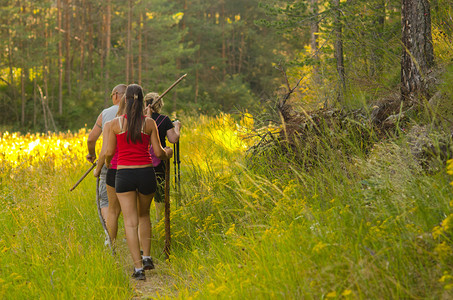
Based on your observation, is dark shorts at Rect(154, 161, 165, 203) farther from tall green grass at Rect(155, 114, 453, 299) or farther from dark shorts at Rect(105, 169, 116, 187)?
tall green grass at Rect(155, 114, 453, 299)

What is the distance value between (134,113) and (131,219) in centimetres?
114

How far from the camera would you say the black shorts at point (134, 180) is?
5098 millimetres

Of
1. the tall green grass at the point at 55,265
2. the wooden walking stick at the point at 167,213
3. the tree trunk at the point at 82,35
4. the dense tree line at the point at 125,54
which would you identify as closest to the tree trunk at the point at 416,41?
the wooden walking stick at the point at 167,213

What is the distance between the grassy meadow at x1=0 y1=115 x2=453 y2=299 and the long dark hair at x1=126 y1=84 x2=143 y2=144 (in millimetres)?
1180

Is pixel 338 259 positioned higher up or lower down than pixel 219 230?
higher up

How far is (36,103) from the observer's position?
120 feet

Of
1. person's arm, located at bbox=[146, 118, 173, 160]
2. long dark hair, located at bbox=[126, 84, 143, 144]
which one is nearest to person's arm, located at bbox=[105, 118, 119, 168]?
long dark hair, located at bbox=[126, 84, 143, 144]

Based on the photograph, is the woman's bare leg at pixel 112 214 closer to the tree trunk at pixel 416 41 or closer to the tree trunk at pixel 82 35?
the tree trunk at pixel 416 41

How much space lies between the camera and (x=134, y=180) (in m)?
5.11

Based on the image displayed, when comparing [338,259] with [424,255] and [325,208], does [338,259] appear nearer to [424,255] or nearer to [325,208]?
[424,255]

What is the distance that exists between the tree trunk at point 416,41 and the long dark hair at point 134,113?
3.59 metres

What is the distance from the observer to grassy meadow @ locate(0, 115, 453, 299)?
2.97m


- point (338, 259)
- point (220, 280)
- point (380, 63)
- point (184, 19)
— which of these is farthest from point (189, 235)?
point (184, 19)

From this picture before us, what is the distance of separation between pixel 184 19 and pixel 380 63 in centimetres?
3875
